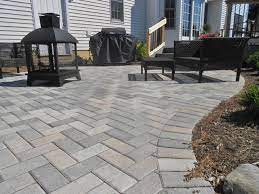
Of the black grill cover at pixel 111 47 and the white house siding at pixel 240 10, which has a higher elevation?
the white house siding at pixel 240 10

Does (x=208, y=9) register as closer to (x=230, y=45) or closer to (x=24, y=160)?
(x=230, y=45)

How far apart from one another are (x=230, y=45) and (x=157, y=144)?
407cm

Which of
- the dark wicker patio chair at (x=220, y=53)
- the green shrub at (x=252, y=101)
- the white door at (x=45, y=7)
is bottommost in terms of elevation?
the green shrub at (x=252, y=101)

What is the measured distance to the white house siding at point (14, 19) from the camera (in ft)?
24.3

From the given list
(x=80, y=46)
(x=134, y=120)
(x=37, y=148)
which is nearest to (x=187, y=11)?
(x=80, y=46)

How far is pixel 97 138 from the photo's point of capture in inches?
101

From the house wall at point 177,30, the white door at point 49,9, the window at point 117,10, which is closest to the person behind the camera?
the white door at point 49,9

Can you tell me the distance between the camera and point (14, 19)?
768cm

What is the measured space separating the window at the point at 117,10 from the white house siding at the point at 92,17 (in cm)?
22

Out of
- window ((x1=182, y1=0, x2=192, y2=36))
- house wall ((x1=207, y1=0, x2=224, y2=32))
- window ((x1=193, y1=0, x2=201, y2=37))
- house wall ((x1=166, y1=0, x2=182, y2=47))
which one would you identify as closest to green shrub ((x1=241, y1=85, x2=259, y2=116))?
house wall ((x1=166, y1=0, x2=182, y2=47))

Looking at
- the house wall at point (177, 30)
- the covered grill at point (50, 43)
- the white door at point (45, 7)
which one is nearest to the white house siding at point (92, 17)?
the white door at point (45, 7)

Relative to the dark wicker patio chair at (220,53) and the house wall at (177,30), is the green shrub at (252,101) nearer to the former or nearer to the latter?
the dark wicker patio chair at (220,53)

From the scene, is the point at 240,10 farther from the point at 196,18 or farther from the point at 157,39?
the point at 157,39

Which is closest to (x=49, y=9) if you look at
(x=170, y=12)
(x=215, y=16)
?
(x=170, y=12)
